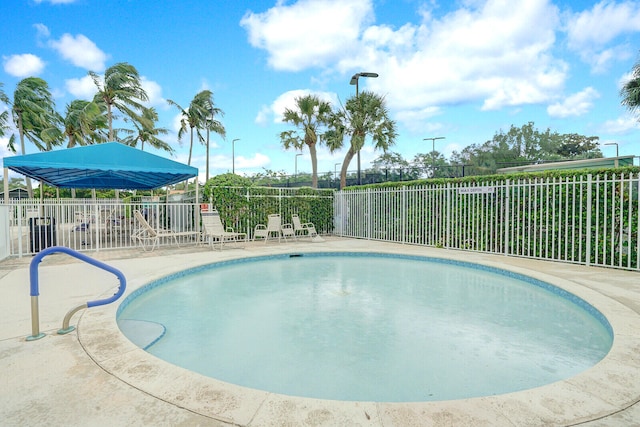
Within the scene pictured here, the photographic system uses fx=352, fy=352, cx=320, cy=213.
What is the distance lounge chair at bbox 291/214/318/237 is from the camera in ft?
38.3

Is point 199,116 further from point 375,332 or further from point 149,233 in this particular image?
point 375,332

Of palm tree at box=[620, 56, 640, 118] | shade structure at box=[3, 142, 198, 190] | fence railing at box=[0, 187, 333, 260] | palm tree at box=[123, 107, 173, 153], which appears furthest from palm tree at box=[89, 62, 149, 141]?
palm tree at box=[620, 56, 640, 118]

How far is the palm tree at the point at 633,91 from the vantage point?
49.3ft

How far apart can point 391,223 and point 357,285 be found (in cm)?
536

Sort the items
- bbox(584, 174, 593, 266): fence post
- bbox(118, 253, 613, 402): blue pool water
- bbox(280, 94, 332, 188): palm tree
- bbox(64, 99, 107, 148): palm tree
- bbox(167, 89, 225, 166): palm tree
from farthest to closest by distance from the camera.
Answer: bbox(167, 89, 225, 166): palm tree, bbox(64, 99, 107, 148): palm tree, bbox(280, 94, 332, 188): palm tree, bbox(584, 174, 593, 266): fence post, bbox(118, 253, 613, 402): blue pool water

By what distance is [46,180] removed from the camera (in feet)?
35.2

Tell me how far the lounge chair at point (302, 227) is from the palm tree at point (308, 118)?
572cm

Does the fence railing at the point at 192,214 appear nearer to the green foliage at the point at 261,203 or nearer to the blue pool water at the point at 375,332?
the green foliage at the point at 261,203

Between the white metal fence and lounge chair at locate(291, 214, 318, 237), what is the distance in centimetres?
215

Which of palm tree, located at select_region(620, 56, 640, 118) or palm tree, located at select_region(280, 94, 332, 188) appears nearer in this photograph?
palm tree, located at select_region(620, 56, 640, 118)

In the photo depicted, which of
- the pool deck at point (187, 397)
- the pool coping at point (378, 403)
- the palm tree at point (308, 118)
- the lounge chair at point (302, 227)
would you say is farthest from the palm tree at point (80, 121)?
the pool coping at point (378, 403)

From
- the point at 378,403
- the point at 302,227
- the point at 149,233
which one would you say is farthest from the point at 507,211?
the point at 149,233

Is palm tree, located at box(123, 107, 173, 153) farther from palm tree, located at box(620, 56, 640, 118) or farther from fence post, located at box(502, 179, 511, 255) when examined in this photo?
palm tree, located at box(620, 56, 640, 118)

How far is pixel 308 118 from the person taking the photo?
673 inches
